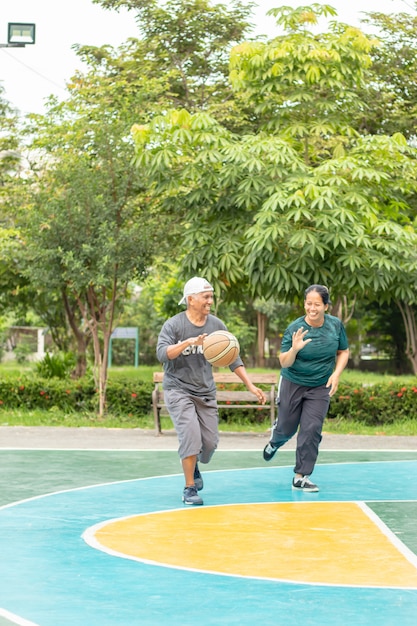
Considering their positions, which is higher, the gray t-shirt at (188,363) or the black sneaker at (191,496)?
the gray t-shirt at (188,363)

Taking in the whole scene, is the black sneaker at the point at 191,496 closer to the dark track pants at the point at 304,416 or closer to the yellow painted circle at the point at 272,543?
the yellow painted circle at the point at 272,543

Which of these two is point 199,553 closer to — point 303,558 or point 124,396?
point 303,558

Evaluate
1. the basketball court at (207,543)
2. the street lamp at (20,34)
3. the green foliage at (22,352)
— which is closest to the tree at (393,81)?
the street lamp at (20,34)

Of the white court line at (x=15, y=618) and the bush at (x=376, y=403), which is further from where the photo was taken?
the bush at (x=376, y=403)

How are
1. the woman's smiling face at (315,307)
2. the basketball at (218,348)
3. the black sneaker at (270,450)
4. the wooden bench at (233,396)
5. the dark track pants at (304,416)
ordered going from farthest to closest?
the wooden bench at (233,396) → the black sneaker at (270,450) → the dark track pants at (304,416) → the woman's smiling face at (315,307) → the basketball at (218,348)

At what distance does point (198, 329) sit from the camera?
32.4 feet

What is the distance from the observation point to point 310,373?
10.5 meters

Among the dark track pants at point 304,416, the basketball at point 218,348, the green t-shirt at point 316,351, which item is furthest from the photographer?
the dark track pants at point 304,416

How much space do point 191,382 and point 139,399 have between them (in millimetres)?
8641

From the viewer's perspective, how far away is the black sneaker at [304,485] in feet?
35.0

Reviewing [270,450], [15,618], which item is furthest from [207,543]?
[270,450]

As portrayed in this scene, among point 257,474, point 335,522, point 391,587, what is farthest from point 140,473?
point 391,587

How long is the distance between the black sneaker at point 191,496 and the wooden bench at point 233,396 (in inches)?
246

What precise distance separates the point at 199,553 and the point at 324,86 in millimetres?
11508
